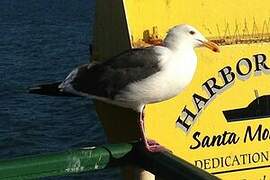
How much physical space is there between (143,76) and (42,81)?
18.3 metres

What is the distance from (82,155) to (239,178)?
4.52 ft

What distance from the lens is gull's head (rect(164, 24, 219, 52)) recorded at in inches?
126

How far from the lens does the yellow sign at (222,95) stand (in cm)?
360

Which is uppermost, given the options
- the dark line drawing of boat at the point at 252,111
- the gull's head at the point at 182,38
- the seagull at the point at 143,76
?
the gull's head at the point at 182,38

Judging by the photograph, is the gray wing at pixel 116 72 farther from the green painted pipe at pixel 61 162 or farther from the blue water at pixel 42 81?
the blue water at pixel 42 81

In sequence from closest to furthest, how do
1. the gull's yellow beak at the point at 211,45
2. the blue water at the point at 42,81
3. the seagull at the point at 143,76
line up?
the seagull at the point at 143,76 → the gull's yellow beak at the point at 211,45 → the blue water at the point at 42,81

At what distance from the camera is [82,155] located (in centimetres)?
254

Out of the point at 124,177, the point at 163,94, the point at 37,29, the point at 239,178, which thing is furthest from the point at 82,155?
the point at 37,29

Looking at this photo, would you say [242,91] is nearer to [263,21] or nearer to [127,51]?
[263,21]

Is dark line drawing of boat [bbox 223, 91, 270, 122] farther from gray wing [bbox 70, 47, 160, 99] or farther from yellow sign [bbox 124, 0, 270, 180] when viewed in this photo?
gray wing [bbox 70, 47, 160, 99]

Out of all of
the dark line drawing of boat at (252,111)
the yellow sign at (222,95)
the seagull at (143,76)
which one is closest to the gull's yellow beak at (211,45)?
the seagull at (143,76)

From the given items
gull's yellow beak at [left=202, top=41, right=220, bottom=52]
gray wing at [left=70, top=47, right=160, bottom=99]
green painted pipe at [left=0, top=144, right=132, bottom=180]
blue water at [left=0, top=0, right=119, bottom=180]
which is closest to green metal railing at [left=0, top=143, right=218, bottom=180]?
green painted pipe at [left=0, top=144, right=132, bottom=180]

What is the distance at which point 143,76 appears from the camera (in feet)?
10.7

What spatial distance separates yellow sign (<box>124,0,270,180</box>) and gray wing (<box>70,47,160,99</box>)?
0.27m
